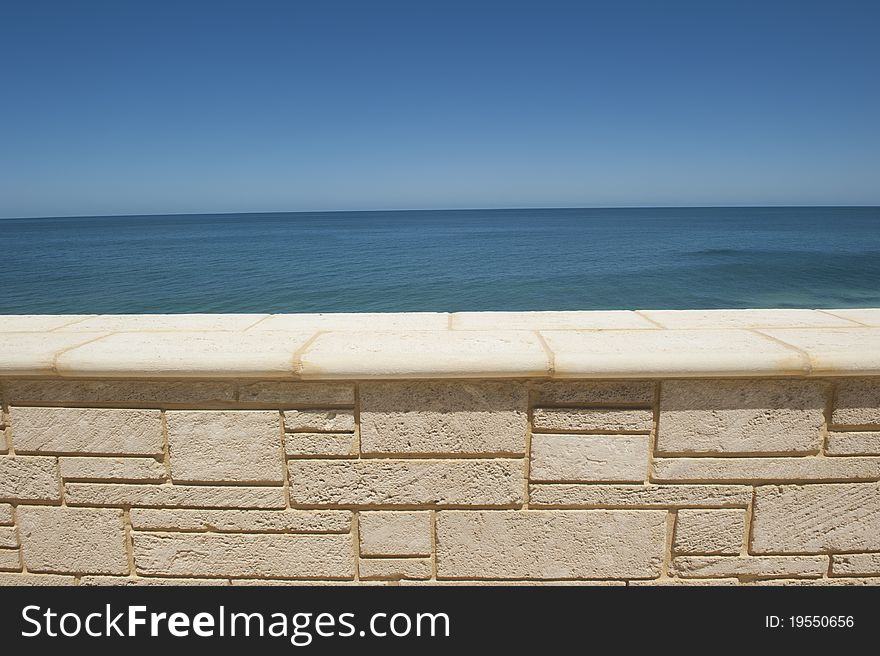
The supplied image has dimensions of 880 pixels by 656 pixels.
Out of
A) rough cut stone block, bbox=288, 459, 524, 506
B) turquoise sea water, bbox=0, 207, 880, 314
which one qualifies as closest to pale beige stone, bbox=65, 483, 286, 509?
rough cut stone block, bbox=288, 459, 524, 506

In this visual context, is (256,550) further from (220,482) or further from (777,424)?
(777,424)

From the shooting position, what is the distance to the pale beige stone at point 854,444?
2.10 meters

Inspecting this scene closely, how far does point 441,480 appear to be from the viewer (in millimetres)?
2168

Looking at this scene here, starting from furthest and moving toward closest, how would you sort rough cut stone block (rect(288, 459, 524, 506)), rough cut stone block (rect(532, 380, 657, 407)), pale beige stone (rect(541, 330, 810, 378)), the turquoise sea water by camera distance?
the turquoise sea water, rough cut stone block (rect(288, 459, 524, 506)), rough cut stone block (rect(532, 380, 657, 407)), pale beige stone (rect(541, 330, 810, 378))

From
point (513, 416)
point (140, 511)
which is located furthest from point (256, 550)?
point (513, 416)

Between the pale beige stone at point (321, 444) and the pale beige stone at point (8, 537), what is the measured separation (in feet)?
4.54

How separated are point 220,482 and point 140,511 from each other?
0.41m

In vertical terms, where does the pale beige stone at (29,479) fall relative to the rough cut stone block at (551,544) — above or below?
above

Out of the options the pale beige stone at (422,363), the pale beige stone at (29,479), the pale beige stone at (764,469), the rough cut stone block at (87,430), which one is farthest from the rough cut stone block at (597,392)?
the pale beige stone at (29,479)

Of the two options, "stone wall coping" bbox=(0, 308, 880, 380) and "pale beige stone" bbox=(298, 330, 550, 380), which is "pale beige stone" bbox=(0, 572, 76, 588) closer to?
"stone wall coping" bbox=(0, 308, 880, 380)

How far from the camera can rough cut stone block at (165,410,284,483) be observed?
2.10 meters

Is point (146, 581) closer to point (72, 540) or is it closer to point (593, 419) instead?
point (72, 540)

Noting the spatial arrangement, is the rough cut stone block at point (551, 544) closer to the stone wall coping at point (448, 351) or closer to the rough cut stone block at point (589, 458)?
the rough cut stone block at point (589, 458)

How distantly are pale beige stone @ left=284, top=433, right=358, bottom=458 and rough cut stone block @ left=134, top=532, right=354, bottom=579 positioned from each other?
0.41 metres
